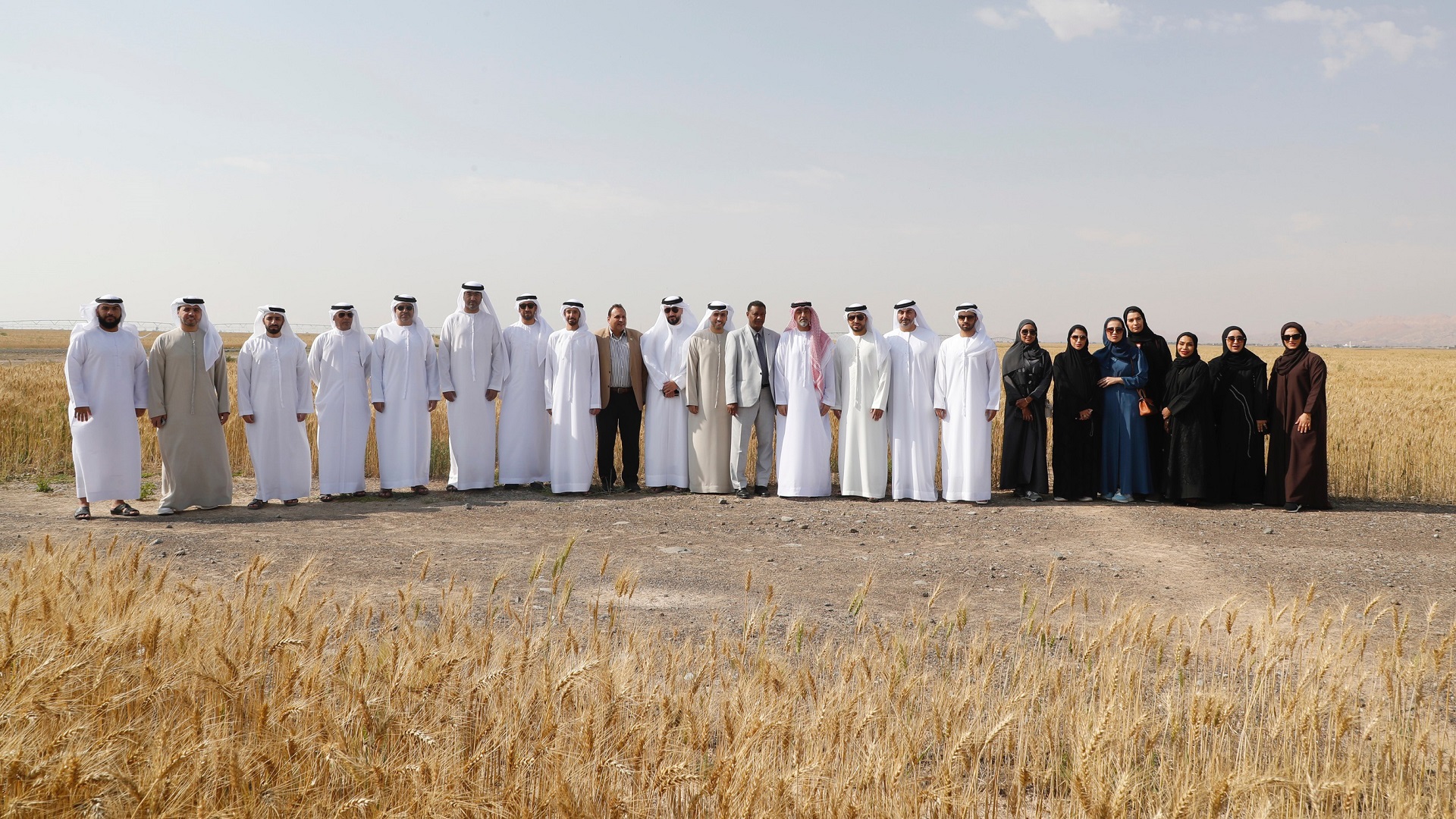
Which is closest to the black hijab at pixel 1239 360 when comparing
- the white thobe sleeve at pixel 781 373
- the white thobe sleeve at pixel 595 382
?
the white thobe sleeve at pixel 781 373

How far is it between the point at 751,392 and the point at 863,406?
1264 millimetres

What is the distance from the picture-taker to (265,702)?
315 cm

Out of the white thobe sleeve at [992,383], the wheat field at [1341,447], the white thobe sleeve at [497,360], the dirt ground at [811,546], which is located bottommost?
the dirt ground at [811,546]

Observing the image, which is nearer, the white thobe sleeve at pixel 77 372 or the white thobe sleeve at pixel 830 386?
the white thobe sleeve at pixel 77 372

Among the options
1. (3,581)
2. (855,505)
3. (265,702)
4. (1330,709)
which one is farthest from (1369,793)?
(855,505)

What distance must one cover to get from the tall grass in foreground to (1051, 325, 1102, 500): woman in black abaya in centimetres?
606

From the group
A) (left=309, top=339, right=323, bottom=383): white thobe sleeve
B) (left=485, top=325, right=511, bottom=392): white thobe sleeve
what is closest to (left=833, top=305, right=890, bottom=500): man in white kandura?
(left=485, top=325, right=511, bottom=392): white thobe sleeve

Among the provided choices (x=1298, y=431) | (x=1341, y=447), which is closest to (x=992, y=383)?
(x=1298, y=431)

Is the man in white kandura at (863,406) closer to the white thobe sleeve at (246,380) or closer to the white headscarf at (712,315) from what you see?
the white headscarf at (712,315)

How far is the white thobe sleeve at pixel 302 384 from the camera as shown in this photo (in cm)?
1054

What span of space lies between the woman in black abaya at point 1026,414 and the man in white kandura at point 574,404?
455 centimetres

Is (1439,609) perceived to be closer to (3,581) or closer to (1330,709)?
(1330,709)

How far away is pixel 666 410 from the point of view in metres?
11.4

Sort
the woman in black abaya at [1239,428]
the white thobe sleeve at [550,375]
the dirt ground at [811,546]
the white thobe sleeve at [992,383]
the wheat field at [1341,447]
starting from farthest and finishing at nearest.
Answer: the white thobe sleeve at [550,375]
the wheat field at [1341,447]
the white thobe sleeve at [992,383]
the woman in black abaya at [1239,428]
the dirt ground at [811,546]
